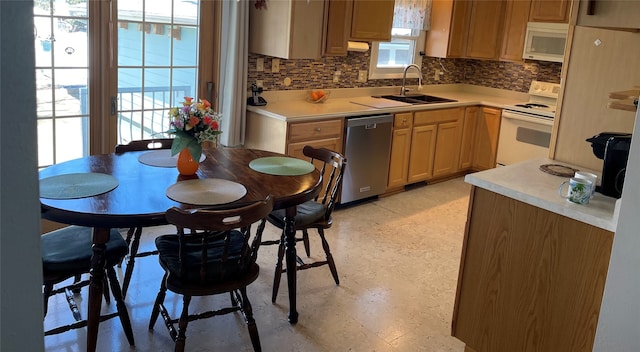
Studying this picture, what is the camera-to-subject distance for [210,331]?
9.21ft

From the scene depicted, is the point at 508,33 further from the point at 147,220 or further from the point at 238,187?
the point at 147,220

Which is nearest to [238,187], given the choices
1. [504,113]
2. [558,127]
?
[558,127]

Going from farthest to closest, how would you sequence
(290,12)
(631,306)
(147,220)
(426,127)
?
(426,127) → (290,12) → (147,220) → (631,306)

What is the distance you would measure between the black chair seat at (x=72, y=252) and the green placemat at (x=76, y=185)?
223 mm

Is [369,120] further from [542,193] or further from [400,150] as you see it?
[542,193]

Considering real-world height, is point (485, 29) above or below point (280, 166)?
above

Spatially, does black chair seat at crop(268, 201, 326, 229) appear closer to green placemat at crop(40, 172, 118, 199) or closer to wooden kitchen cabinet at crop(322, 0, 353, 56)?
green placemat at crop(40, 172, 118, 199)

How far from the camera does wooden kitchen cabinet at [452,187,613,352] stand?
2205mm

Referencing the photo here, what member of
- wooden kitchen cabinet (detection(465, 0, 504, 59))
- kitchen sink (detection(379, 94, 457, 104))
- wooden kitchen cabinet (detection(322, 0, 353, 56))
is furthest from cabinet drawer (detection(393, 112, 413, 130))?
wooden kitchen cabinet (detection(465, 0, 504, 59))

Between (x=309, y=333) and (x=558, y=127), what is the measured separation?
1658 millimetres

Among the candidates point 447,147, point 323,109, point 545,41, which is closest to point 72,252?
point 323,109

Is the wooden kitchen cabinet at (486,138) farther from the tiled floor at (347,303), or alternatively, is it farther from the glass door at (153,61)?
the glass door at (153,61)

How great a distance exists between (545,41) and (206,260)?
426 centimetres

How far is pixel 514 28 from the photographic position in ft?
18.2
